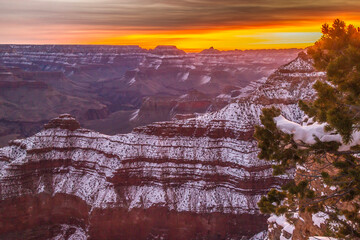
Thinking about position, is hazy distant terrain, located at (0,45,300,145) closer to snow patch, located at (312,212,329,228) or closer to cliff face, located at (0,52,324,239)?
cliff face, located at (0,52,324,239)

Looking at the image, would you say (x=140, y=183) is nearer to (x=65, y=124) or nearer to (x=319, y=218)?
(x=65, y=124)

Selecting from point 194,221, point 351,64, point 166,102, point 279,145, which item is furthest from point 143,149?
point 166,102

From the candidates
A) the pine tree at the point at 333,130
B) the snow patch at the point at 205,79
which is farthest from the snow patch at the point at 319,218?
the snow patch at the point at 205,79

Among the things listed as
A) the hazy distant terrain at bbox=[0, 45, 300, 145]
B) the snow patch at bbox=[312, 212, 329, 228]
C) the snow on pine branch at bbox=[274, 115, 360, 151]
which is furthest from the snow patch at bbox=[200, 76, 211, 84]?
the snow on pine branch at bbox=[274, 115, 360, 151]

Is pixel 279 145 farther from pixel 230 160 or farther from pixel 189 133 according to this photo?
pixel 189 133

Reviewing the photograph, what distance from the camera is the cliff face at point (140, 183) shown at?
1328 inches

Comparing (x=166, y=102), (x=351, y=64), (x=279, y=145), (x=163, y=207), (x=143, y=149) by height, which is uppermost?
(x=166, y=102)

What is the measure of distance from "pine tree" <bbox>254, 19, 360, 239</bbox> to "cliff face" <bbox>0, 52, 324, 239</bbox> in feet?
77.3

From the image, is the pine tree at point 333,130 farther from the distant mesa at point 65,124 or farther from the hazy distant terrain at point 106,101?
the hazy distant terrain at point 106,101

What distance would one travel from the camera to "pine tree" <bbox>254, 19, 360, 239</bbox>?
870cm

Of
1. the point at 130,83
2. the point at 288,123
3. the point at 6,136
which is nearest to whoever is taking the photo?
the point at 288,123

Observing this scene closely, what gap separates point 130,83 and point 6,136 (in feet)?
342

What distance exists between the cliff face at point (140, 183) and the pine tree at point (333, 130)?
77.3 feet

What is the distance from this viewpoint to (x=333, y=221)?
36.6ft
